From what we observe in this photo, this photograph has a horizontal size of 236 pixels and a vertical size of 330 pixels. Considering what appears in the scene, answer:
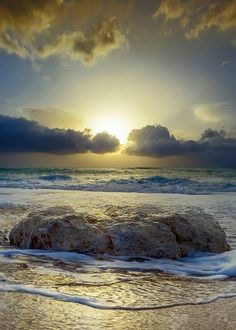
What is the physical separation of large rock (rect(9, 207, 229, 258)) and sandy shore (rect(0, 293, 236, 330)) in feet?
6.57

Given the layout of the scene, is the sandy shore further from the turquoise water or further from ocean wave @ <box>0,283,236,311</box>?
the turquoise water

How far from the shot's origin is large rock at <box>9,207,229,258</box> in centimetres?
505

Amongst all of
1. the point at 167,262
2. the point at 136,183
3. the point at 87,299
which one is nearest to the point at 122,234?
the point at 167,262

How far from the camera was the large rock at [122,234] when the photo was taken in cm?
505

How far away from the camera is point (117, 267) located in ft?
14.2

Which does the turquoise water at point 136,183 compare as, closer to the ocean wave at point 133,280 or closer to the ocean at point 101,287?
the ocean wave at point 133,280

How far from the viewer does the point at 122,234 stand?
5.20m

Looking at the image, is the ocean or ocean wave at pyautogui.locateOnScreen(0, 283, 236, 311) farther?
ocean wave at pyautogui.locateOnScreen(0, 283, 236, 311)

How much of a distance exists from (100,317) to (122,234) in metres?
2.50

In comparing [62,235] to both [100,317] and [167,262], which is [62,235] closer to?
[167,262]

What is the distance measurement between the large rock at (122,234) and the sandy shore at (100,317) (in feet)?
6.57

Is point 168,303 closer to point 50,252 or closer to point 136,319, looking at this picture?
point 136,319

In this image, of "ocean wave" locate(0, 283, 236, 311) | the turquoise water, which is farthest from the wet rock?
the turquoise water

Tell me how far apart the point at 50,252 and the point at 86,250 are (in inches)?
18.0
